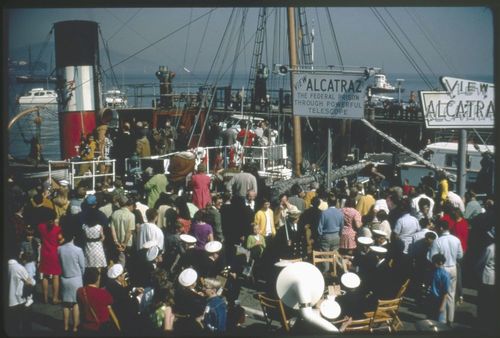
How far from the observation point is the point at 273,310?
612 cm

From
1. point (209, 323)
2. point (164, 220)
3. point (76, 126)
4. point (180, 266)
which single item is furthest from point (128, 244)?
point (76, 126)

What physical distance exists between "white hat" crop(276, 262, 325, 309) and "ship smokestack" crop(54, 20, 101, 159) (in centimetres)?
854

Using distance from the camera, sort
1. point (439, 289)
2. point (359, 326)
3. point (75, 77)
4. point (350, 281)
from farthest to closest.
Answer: point (75, 77) < point (439, 289) < point (350, 281) < point (359, 326)

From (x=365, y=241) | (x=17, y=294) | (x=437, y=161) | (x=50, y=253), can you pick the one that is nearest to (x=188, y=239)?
(x=50, y=253)

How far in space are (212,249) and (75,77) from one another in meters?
7.51

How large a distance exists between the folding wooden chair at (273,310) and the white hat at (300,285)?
29.6 inches

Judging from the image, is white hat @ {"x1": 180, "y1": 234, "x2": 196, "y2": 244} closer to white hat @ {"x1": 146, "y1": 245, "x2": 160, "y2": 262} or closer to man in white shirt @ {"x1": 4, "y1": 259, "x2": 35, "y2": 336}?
white hat @ {"x1": 146, "y1": 245, "x2": 160, "y2": 262}

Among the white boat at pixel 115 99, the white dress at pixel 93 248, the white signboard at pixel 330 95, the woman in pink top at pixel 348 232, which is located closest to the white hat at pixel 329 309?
the woman in pink top at pixel 348 232

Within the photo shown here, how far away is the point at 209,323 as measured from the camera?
209 inches

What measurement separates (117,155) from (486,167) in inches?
285

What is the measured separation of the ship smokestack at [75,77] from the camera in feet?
41.2

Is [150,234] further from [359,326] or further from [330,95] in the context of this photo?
[330,95]

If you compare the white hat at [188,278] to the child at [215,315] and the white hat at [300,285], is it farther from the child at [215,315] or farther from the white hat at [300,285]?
the white hat at [300,285]

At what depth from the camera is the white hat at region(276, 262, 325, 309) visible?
197 inches
